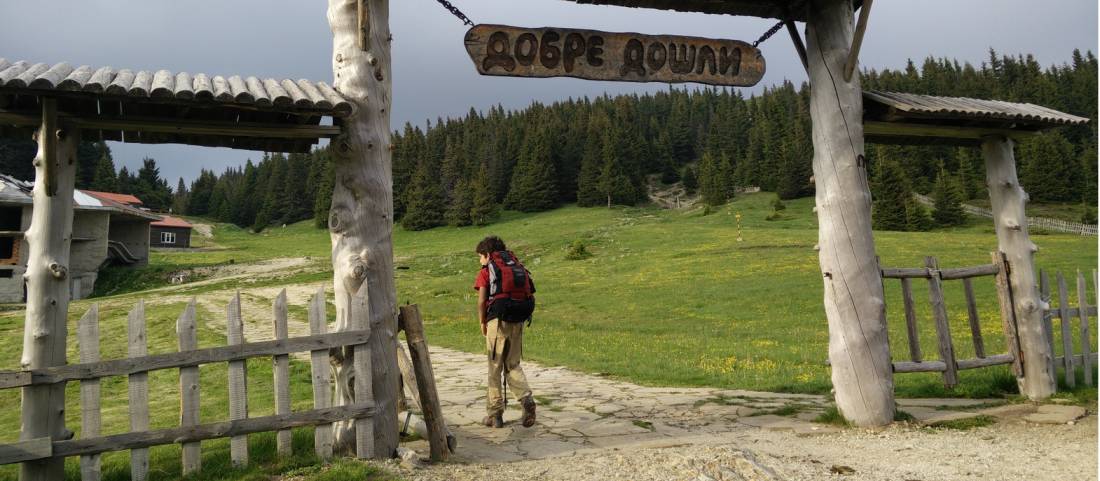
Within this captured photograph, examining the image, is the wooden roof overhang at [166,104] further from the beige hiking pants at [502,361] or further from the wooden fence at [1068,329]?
the wooden fence at [1068,329]

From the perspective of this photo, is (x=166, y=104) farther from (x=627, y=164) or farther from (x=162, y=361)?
(x=627, y=164)

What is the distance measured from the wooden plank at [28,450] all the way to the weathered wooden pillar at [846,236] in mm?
7077

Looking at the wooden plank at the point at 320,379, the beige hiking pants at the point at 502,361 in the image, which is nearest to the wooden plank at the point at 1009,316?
the beige hiking pants at the point at 502,361

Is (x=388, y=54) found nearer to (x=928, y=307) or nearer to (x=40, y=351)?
(x=40, y=351)

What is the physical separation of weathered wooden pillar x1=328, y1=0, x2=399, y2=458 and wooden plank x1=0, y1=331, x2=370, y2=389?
0.50 m

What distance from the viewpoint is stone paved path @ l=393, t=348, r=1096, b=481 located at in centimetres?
543

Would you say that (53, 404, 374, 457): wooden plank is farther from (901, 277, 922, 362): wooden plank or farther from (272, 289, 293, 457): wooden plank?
(901, 277, 922, 362): wooden plank

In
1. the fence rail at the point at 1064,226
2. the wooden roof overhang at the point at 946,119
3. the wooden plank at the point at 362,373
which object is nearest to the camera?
the wooden plank at the point at 362,373

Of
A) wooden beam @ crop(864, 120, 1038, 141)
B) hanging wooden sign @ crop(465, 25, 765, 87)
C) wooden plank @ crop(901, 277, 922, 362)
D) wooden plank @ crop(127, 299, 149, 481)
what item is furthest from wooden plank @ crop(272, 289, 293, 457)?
wooden plank @ crop(901, 277, 922, 362)

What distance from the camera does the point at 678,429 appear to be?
704cm

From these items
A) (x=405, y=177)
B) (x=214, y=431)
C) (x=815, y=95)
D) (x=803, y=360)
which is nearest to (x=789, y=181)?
(x=405, y=177)

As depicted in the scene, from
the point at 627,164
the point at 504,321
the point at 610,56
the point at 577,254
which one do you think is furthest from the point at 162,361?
the point at 627,164

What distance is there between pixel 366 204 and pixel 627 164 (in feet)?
293

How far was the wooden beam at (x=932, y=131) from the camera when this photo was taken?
8086 millimetres
